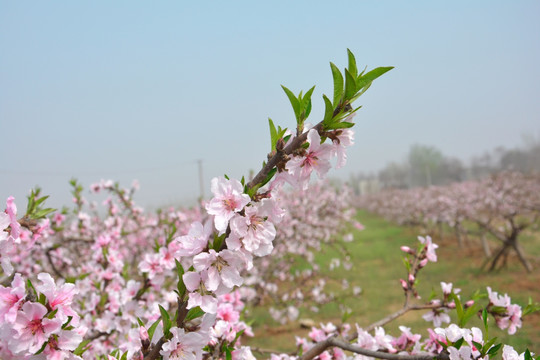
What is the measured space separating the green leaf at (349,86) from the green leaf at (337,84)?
0.07ft

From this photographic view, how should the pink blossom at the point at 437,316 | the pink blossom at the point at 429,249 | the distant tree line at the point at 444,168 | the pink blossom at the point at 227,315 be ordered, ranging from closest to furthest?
the pink blossom at the point at 227,315
the pink blossom at the point at 437,316
the pink blossom at the point at 429,249
the distant tree line at the point at 444,168

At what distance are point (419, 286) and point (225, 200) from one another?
10174 mm

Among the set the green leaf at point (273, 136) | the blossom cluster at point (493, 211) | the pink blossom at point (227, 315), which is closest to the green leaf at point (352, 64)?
the green leaf at point (273, 136)

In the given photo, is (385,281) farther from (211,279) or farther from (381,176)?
(381,176)

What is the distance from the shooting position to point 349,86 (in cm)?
98

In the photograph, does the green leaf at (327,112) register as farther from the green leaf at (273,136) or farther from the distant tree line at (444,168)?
the distant tree line at (444,168)

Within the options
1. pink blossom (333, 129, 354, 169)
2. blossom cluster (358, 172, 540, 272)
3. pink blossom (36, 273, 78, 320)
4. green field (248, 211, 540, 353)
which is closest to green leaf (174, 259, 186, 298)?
pink blossom (36, 273, 78, 320)

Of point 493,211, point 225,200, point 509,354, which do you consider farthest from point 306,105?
point 493,211

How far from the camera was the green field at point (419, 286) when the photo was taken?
22.0 feet

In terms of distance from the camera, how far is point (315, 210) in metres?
11.1

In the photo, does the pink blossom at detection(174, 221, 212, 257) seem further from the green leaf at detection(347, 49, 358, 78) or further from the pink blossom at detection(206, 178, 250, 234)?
the green leaf at detection(347, 49, 358, 78)

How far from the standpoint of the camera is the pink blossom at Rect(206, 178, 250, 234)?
0.94 meters

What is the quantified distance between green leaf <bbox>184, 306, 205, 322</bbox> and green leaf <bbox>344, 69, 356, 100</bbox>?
74 cm

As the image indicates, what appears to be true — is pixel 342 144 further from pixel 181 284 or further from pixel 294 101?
pixel 181 284
